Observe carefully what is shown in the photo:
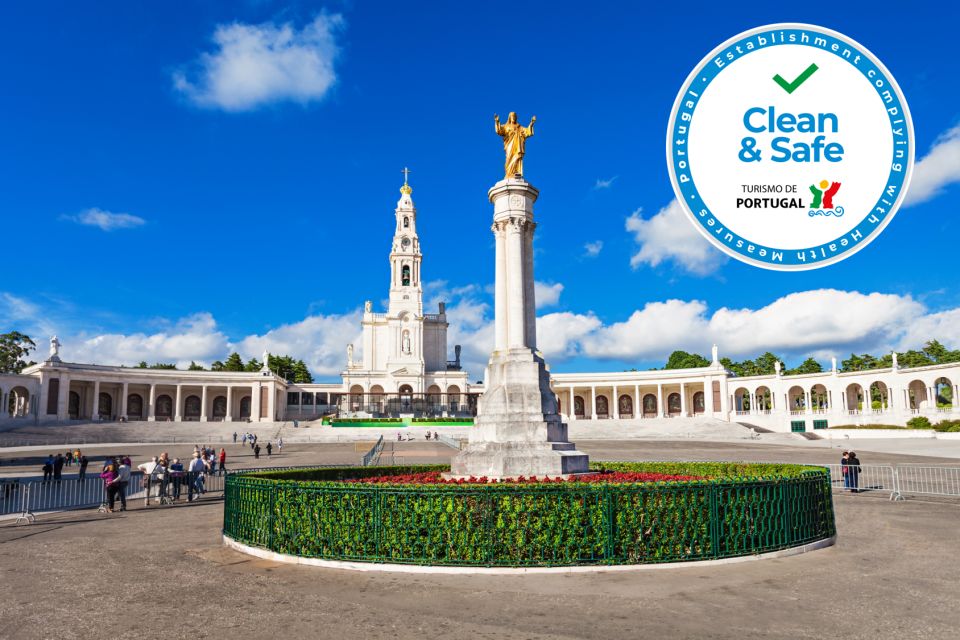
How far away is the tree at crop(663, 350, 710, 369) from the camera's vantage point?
12741 cm

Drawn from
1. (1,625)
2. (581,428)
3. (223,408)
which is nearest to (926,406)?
(581,428)

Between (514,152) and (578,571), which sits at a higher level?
(514,152)

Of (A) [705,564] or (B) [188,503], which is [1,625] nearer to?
(A) [705,564]

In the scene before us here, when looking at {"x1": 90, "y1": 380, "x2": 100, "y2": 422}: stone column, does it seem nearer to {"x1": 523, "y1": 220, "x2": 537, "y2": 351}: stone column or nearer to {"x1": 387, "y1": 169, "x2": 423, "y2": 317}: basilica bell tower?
{"x1": 387, "y1": 169, "x2": 423, "y2": 317}: basilica bell tower

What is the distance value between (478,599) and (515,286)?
33.2 ft

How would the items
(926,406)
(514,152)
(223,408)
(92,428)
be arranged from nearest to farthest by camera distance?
(514,152) → (92,428) → (926,406) → (223,408)

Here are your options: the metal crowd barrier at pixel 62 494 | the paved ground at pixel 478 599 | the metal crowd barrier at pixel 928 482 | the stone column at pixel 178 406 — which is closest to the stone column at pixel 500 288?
the paved ground at pixel 478 599

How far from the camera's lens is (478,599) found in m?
8.22

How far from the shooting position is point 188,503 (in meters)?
20.4

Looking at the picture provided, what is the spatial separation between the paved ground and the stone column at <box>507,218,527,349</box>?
8380mm

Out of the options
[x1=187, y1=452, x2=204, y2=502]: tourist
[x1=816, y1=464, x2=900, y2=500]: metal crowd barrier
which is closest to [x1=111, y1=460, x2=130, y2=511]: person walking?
[x1=187, y1=452, x2=204, y2=502]: tourist

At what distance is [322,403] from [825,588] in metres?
98.0

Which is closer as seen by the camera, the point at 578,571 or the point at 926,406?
the point at 578,571

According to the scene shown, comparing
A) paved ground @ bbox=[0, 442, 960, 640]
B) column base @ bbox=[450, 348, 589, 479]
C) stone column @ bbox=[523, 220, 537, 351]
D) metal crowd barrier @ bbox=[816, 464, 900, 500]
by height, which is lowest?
metal crowd barrier @ bbox=[816, 464, 900, 500]
